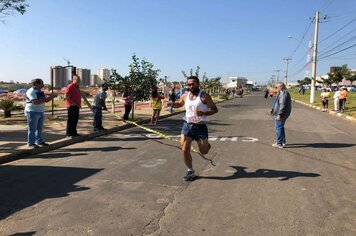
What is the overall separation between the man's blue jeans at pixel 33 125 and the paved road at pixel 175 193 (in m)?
0.66

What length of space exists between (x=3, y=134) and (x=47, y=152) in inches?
127

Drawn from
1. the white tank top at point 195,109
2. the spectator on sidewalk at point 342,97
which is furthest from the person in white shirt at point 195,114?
the spectator on sidewalk at point 342,97

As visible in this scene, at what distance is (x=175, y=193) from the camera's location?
5.96 metres

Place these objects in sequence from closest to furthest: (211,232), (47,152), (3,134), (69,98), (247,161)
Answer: (211,232) → (247,161) → (47,152) → (69,98) → (3,134)

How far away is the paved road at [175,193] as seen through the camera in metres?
4.64

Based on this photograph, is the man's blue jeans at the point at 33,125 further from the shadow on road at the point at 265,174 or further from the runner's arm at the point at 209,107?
the runner's arm at the point at 209,107

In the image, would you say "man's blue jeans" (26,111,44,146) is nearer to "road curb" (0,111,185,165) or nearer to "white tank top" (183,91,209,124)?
"road curb" (0,111,185,165)

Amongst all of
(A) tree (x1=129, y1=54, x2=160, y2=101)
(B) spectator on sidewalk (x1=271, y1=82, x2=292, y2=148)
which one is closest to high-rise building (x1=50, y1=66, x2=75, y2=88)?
(A) tree (x1=129, y1=54, x2=160, y2=101)

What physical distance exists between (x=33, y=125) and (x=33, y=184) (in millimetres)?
A: 3314

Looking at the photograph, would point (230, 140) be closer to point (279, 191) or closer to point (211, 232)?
point (279, 191)

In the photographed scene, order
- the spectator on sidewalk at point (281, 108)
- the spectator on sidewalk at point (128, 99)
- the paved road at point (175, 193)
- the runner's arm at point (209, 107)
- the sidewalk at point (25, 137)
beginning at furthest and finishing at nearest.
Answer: the spectator on sidewalk at point (128, 99) < the spectator on sidewalk at point (281, 108) < the sidewalk at point (25, 137) < the runner's arm at point (209, 107) < the paved road at point (175, 193)

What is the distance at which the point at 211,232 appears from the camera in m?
4.44

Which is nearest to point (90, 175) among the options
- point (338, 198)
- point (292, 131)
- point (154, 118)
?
point (338, 198)

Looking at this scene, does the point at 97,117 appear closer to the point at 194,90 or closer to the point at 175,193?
the point at 194,90
